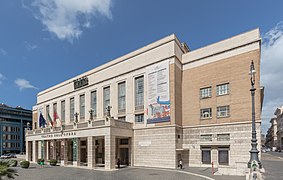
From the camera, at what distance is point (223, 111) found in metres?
30.7

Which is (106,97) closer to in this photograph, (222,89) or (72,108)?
(72,108)

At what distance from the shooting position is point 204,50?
3353 centimetres

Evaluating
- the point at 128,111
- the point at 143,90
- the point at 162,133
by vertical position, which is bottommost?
the point at 162,133

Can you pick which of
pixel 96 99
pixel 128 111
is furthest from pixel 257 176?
pixel 96 99

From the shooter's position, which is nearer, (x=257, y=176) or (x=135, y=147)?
(x=257, y=176)

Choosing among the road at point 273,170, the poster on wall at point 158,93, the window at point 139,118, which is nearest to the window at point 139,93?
the window at point 139,118

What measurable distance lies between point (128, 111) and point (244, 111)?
56.2 ft

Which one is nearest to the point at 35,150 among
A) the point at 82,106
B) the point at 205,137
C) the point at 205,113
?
the point at 82,106

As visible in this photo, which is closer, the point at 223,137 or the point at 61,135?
the point at 223,137

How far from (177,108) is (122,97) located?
10.4m

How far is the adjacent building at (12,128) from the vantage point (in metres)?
93.6

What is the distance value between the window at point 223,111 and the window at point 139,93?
1127 cm

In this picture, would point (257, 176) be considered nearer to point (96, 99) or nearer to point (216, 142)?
point (216, 142)

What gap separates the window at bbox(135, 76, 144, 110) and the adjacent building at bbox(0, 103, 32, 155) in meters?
76.0
